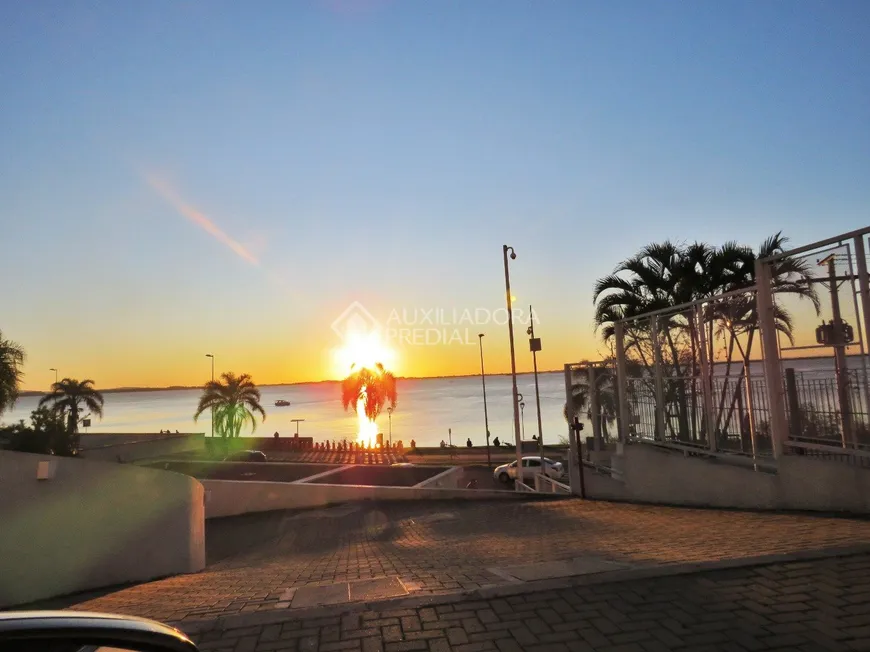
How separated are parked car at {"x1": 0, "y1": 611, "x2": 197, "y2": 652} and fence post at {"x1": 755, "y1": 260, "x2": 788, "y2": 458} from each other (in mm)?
8741

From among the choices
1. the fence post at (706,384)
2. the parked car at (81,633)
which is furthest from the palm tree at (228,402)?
the parked car at (81,633)

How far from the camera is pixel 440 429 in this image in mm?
95750

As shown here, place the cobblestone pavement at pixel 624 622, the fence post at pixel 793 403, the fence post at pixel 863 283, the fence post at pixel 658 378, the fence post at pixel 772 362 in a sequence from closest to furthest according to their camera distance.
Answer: the cobblestone pavement at pixel 624 622 → the fence post at pixel 863 283 → the fence post at pixel 793 403 → the fence post at pixel 772 362 → the fence post at pixel 658 378

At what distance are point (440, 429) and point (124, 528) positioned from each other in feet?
291

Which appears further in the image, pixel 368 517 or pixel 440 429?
pixel 440 429

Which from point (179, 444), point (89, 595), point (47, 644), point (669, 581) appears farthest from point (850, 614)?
point (179, 444)

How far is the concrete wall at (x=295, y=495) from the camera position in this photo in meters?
16.2

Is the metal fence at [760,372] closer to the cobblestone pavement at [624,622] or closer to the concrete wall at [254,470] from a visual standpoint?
the cobblestone pavement at [624,622]

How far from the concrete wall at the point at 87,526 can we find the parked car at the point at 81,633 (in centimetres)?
644

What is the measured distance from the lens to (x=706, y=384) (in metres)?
10.3

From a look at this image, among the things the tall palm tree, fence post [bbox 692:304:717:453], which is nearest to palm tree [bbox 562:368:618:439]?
fence post [bbox 692:304:717:453]

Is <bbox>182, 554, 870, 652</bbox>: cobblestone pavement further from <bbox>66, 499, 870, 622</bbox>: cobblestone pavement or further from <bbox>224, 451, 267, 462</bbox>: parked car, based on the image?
<bbox>224, 451, 267, 462</bbox>: parked car

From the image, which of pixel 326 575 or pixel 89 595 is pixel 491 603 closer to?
pixel 326 575

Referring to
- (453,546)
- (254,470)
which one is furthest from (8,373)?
(453,546)
